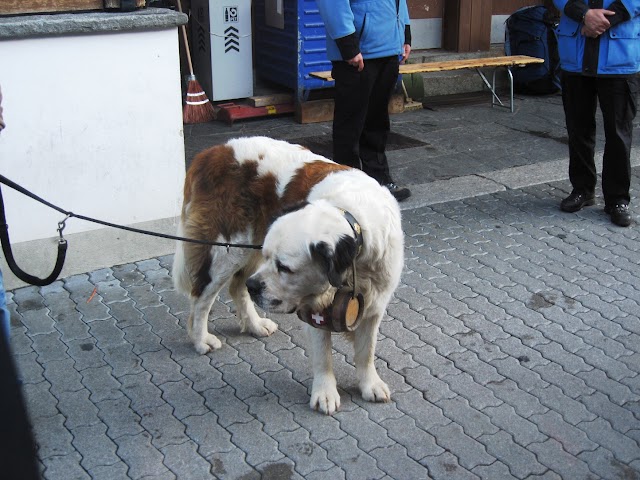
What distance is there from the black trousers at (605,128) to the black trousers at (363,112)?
1.44 m

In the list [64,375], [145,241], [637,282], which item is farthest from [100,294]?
[637,282]

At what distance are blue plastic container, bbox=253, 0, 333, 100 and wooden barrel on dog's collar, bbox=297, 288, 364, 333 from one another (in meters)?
5.39

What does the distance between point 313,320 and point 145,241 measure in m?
2.23

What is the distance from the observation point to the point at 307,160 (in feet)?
12.7

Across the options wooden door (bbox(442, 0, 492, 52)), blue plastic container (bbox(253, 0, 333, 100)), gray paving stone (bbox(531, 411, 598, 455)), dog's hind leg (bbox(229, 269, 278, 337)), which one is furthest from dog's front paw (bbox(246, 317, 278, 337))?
wooden door (bbox(442, 0, 492, 52))

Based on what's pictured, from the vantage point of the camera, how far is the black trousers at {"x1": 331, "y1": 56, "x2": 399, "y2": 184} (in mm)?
5984

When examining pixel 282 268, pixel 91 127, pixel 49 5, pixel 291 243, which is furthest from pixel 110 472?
pixel 49 5

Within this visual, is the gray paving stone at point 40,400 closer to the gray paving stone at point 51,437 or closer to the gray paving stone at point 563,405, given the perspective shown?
the gray paving stone at point 51,437

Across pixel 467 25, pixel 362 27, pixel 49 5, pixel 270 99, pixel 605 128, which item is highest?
pixel 49 5

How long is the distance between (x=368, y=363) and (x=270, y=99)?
5.41 meters

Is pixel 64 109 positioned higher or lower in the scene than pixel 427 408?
higher

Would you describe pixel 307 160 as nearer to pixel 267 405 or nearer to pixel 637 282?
pixel 267 405

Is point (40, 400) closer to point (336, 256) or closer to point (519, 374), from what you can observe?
point (336, 256)

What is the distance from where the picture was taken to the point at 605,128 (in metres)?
6.05
